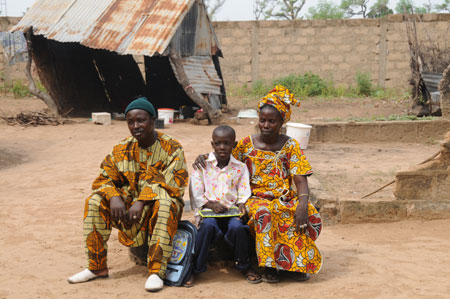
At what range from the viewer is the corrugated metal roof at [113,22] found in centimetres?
1173

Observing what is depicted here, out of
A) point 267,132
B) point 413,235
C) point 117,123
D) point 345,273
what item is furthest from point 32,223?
point 117,123

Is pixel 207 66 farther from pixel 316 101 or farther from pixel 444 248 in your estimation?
pixel 444 248

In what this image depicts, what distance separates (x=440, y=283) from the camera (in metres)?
3.46

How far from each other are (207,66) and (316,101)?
13.6 feet

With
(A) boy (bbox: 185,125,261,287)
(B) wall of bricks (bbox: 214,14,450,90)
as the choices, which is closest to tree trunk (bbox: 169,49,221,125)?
(B) wall of bricks (bbox: 214,14,450,90)

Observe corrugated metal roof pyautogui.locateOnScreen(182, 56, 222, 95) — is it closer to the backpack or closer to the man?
the man

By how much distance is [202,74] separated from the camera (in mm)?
13031

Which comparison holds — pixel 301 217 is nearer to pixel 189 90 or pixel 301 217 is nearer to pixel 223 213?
pixel 223 213

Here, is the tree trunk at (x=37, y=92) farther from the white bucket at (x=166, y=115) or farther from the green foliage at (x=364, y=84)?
the green foliage at (x=364, y=84)

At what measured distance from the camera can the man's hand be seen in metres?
3.51

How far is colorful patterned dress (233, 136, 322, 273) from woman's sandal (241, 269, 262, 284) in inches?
5.9

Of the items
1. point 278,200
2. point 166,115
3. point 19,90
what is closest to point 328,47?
point 166,115

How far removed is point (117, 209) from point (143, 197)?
181 mm

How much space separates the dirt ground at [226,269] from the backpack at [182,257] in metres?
0.10
